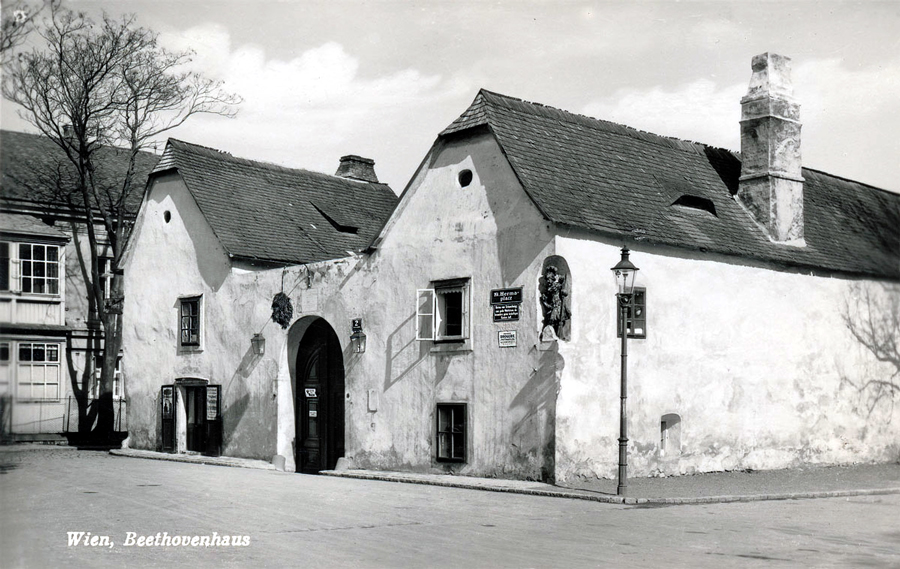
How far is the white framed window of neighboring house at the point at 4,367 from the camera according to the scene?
10.3 m

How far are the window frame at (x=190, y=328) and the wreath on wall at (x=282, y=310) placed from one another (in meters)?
3.11

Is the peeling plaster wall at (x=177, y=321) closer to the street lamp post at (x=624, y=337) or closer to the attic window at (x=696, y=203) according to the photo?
the attic window at (x=696, y=203)

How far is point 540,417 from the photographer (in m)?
19.4

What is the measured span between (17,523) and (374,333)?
1150cm

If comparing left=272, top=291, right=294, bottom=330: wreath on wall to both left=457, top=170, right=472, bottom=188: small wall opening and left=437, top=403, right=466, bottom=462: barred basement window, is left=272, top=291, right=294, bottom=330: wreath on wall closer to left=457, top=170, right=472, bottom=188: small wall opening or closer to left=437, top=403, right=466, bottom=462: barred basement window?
left=437, top=403, right=466, bottom=462: barred basement window

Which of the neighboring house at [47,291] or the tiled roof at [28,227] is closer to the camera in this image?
the tiled roof at [28,227]

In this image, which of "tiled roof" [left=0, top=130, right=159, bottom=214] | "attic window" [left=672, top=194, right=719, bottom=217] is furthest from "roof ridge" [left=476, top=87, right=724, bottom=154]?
"tiled roof" [left=0, top=130, right=159, bottom=214]

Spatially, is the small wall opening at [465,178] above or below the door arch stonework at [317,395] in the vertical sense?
above

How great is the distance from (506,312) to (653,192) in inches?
187

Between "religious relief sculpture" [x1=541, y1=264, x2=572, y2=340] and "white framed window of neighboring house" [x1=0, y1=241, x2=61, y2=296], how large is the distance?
20139 millimetres

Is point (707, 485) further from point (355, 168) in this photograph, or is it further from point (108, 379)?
point (355, 168)

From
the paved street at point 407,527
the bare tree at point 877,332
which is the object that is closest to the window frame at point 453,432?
the paved street at point 407,527

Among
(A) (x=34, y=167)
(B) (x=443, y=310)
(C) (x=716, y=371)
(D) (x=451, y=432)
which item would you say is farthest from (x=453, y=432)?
(A) (x=34, y=167)

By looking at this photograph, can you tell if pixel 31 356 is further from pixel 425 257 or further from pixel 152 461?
pixel 425 257
